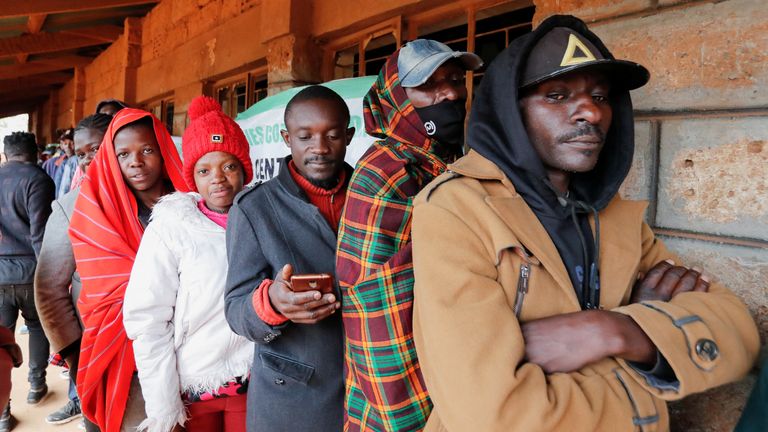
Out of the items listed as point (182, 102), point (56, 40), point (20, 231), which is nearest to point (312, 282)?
point (20, 231)

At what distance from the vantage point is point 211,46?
522 cm

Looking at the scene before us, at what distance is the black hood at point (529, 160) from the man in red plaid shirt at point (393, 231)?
0.18 m

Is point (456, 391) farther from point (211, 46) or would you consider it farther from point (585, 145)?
point (211, 46)

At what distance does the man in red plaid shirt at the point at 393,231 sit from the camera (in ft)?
3.81

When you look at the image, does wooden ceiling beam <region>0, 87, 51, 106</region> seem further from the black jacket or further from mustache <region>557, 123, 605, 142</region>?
mustache <region>557, 123, 605, 142</region>

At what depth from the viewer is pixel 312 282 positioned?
1.22m

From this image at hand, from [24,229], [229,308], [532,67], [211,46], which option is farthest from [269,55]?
[532,67]

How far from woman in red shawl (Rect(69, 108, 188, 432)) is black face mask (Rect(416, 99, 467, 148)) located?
1272 millimetres

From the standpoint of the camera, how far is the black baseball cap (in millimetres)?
1060

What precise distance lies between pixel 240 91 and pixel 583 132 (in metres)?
5.03

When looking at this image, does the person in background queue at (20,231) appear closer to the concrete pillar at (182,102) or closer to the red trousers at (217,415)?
the red trousers at (217,415)

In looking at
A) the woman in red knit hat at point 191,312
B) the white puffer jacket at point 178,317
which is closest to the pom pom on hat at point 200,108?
the woman in red knit hat at point 191,312

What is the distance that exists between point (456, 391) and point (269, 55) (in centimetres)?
379

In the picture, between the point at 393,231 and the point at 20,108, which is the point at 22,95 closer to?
the point at 20,108
